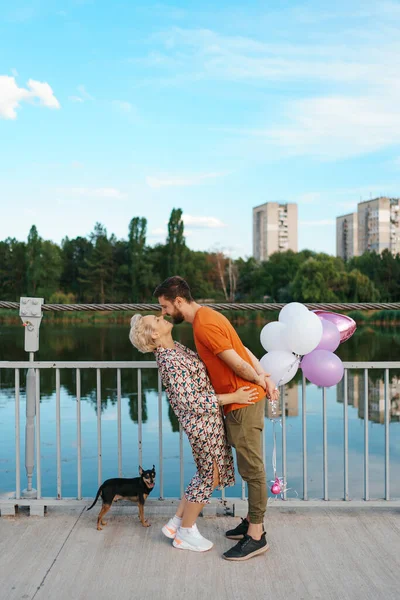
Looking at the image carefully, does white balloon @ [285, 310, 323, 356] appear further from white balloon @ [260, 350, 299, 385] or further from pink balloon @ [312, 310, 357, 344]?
pink balloon @ [312, 310, 357, 344]

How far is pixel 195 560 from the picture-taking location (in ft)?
9.70

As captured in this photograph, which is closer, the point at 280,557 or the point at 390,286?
the point at 280,557

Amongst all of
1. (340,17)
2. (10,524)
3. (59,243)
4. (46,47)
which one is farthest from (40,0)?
(59,243)

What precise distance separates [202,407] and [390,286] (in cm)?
6106

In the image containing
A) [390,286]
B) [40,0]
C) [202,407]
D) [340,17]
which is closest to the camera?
[202,407]

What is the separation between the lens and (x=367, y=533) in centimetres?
329

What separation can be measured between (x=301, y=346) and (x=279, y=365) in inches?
5.9

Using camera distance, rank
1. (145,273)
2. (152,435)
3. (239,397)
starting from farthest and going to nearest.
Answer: (145,273) → (152,435) → (239,397)

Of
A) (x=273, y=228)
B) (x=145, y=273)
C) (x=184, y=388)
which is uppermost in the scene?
(x=273, y=228)

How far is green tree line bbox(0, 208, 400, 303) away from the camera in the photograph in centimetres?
5388

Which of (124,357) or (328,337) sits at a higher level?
(328,337)

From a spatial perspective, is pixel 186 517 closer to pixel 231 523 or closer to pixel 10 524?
pixel 231 523

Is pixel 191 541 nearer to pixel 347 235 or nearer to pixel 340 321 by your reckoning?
pixel 340 321

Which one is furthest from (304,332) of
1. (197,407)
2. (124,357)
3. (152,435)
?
(124,357)
